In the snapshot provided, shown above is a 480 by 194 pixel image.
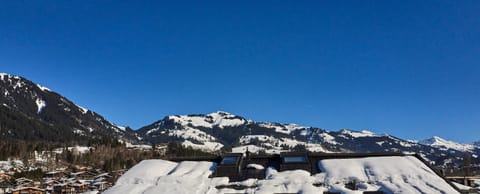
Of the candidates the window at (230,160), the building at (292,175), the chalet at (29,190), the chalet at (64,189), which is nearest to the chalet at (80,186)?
the chalet at (64,189)

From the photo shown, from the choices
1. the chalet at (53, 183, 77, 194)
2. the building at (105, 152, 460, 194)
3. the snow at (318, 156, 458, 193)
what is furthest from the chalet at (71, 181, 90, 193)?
the snow at (318, 156, 458, 193)

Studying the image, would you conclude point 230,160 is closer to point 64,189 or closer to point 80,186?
point 64,189

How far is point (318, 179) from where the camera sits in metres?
15.8

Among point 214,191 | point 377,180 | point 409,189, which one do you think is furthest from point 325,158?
point 214,191

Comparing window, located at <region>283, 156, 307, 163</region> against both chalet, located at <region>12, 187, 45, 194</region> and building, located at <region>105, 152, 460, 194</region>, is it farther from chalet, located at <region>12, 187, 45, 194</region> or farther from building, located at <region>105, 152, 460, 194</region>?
chalet, located at <region>12, 187, 45, 194</region>

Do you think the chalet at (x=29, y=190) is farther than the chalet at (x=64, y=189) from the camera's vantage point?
Answer: No

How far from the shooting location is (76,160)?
14500cm

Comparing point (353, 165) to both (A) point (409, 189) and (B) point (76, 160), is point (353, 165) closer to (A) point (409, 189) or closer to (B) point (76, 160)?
(A) point (409, 189)

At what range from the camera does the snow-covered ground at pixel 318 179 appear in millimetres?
15047

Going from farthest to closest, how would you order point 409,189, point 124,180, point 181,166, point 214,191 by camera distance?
point 181,166, point 124,180, point 214,191, point 409,189

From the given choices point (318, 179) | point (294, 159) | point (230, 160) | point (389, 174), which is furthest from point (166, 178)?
point (389, 174)

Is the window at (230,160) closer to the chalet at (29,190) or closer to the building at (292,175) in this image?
the building at (292,175)

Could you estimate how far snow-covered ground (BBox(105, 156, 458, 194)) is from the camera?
1505 cm

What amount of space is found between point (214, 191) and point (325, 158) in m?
5.56
